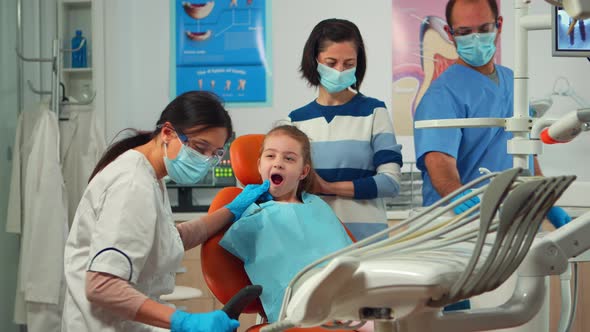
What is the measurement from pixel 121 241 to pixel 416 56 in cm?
269

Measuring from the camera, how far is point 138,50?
13.5 feet

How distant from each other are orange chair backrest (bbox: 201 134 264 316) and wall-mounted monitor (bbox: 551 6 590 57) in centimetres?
84

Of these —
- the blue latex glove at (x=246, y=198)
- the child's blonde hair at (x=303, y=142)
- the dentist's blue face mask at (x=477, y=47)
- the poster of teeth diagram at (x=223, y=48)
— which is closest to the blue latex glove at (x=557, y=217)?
the dentist's blue face mask at (x=477, y=47)

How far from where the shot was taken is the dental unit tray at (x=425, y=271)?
0.86 metres

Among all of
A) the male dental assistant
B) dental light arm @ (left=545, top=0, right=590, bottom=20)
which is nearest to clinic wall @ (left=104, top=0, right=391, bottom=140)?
the male dental assistant

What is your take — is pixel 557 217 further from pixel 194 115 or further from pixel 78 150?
pixel 78 150

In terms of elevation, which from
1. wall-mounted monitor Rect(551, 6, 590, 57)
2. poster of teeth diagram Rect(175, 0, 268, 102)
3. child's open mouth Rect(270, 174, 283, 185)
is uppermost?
Result: poster of teeth diagram Rect(175, 0, 268, 102)

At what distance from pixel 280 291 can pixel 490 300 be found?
0.58 meters

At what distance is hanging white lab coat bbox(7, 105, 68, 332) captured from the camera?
11.1ft

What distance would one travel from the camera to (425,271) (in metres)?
0.86

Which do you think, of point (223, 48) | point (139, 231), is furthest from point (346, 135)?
point (223, 48)

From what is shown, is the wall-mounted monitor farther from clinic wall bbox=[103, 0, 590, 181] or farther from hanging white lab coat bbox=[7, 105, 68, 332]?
hanging white lab coat bbox=[7, 105, 68, 332]

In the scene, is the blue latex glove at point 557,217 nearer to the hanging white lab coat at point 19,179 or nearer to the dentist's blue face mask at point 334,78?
the dentist's blue face mask at point 334,78

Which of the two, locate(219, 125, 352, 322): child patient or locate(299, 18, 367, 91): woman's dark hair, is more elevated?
locate(299, 18, 367, 91): woman's dark hair
